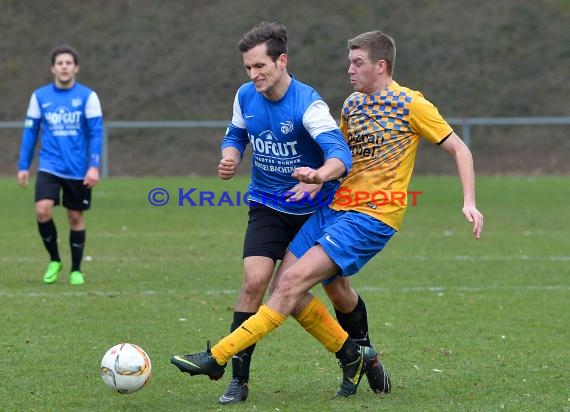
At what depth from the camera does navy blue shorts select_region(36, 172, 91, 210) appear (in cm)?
955

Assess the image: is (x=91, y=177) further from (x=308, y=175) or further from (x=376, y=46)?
(x=308, y=175)

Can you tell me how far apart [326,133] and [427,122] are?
1.84ft

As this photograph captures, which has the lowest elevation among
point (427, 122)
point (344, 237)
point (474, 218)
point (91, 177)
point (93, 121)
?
point (91, 177)

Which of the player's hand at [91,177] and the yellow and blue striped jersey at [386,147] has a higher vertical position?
the yellow and blue striped jersey at [386,147]

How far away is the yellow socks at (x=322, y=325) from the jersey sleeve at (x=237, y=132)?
3.16 ft

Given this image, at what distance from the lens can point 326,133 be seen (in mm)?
5309

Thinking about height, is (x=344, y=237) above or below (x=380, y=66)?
below

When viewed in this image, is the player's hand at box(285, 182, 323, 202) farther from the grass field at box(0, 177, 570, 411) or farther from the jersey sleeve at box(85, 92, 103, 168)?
the jersey sleeve at box(85, 92, 103, 168)

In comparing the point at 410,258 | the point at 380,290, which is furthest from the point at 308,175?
the point at 410,258

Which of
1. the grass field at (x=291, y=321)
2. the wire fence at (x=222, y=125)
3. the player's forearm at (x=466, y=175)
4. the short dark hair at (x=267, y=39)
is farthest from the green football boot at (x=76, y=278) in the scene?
the wire fence at (x=222, y=125)

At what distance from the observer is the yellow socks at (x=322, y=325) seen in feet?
17.9

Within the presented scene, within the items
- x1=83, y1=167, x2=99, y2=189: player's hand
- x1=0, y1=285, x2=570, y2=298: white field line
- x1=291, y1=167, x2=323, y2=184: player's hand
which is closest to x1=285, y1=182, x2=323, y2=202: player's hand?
x1=291, y1=167, x2=323, y2=184: player's hand

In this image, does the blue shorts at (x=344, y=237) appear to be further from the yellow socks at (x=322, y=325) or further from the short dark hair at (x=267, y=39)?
the short dark hair at (x=267, y=39)

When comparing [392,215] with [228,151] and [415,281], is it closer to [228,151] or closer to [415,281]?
[228,151]
